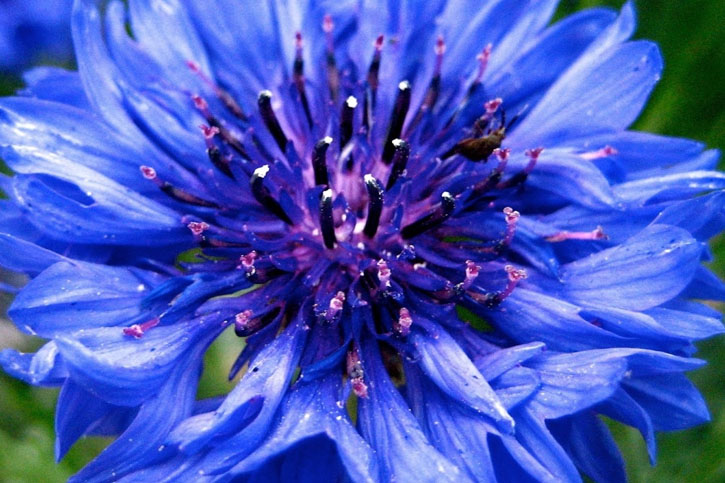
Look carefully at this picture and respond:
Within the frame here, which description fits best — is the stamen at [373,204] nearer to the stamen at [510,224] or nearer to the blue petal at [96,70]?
the stamen at [510,224]

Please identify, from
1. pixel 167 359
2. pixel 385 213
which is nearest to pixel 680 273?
pixel 385 213

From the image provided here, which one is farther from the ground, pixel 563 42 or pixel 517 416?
pixel 563 42

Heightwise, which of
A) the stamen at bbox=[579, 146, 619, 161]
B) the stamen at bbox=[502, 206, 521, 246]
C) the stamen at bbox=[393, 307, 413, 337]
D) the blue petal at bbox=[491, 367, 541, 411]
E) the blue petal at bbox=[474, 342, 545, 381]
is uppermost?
the stamen at bbox=[579, 146, 619, 161]

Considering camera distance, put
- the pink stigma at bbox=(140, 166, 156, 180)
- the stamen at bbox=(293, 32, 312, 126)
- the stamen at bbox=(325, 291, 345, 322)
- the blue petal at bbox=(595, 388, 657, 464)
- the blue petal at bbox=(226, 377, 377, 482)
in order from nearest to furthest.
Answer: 1. the blue petal at bbox=(226, 377, 377, 482)
2. the blue petal at bbox=(595, 388, 657, 464)
3. the stamen at bbox=(325, 291, 345, 322)
4. the pink stigma at bbox=(140, 166, 156, 180)
5. the stamen at bbox=(293, 32, 312, 126)

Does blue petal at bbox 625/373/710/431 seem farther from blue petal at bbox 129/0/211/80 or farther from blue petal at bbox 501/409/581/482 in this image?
blue petal at bbox 129/0/211/80

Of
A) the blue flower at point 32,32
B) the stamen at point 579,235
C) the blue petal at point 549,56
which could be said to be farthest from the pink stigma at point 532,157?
the blue flower at point 32,32

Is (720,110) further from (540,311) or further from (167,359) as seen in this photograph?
(167,359)

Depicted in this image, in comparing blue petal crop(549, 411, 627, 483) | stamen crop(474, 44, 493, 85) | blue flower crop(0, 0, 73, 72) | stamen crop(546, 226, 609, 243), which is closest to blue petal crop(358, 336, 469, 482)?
blue petal crop(549, 411, 627, 483)

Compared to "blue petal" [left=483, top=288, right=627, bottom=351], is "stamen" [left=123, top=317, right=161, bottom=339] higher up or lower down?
higher up
